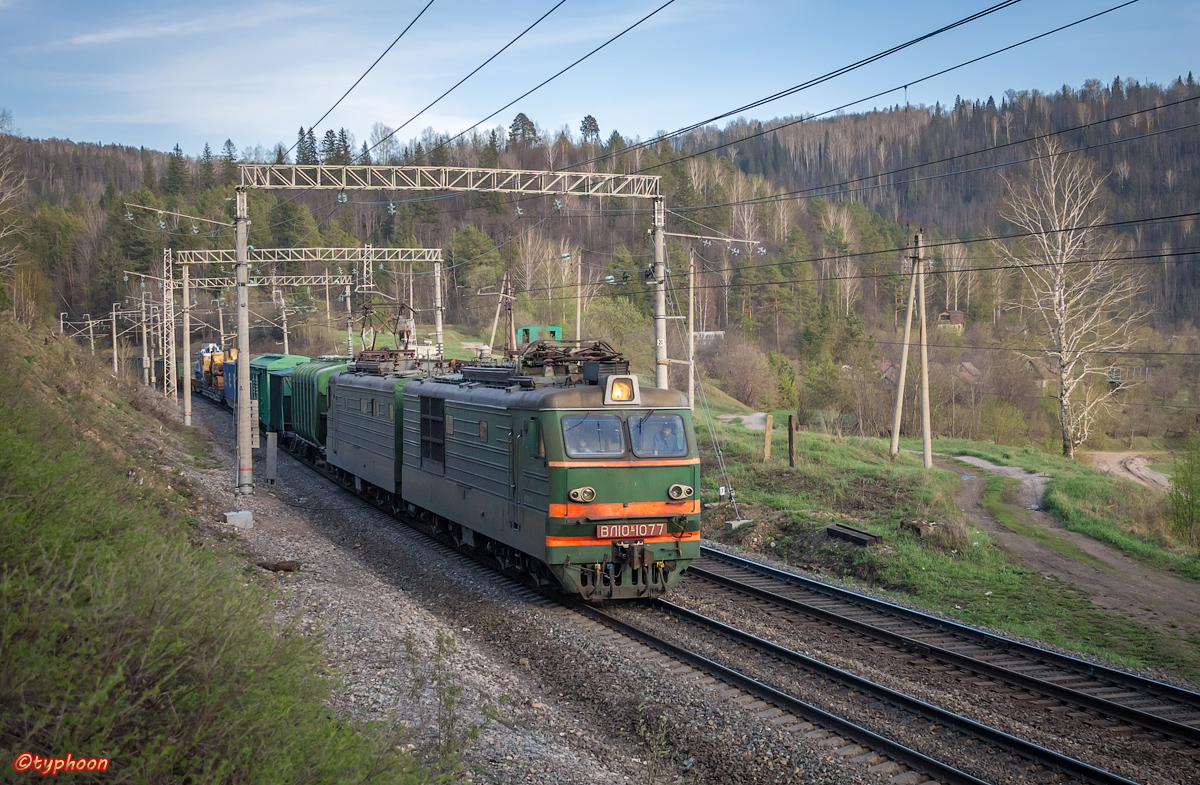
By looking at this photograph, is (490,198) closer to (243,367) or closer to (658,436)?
(243,367)

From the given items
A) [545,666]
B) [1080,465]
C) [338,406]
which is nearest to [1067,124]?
[1080,465]

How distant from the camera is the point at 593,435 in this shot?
428 inches

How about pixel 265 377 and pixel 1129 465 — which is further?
pixel 1129 465

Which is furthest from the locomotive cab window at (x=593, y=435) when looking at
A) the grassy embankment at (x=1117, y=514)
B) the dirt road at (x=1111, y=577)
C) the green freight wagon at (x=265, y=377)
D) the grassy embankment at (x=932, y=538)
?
the green freight wagon at (x=265, y=377)

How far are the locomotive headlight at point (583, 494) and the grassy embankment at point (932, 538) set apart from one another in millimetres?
5557

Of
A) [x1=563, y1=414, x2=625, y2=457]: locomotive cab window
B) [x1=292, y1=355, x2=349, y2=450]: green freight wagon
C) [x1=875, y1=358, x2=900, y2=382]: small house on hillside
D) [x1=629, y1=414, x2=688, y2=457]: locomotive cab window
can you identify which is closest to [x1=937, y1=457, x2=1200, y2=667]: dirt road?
[x1=629, y1=414, x2=688, y2=457]: locomotive cab window

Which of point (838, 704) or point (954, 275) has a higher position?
point (954, 275)

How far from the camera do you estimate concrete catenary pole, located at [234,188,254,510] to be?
16469 mm

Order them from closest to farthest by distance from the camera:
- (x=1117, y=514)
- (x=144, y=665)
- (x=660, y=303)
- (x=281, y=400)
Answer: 1. (x=144, y=665)
2. (x=660, y=303)
3. (x=1117, y=514)
4. (x=281, y=400)

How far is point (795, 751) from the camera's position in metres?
7.07

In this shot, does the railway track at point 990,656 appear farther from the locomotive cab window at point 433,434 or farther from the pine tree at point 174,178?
the pine tree at point 174,178

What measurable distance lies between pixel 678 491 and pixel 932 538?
22.0 feet

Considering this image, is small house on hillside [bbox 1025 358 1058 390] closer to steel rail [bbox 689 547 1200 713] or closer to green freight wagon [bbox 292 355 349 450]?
steel rail [bbox 689 547 1200 713]

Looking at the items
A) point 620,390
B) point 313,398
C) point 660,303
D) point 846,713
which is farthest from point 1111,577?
point 313,398
